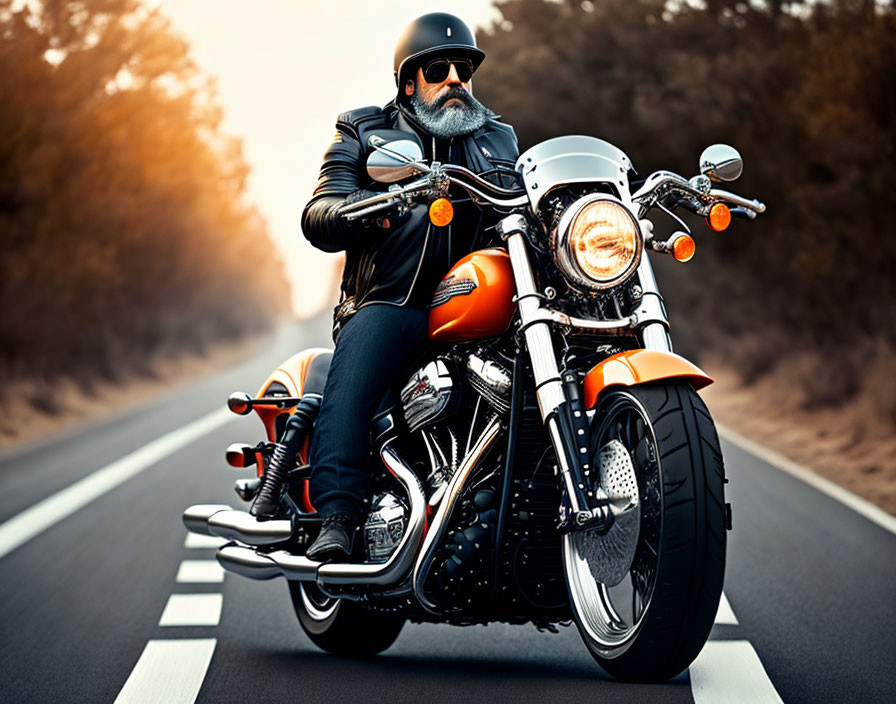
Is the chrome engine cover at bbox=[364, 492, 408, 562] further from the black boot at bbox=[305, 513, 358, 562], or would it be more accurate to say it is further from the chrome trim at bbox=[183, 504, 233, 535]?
the chrome trim at bbox=[183, 504, 233, 535]

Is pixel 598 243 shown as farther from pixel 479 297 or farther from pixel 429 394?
pixel 429 394

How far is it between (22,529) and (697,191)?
20.0 ft

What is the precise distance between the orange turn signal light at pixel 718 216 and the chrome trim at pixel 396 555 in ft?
4.30

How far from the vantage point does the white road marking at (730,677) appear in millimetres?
4758

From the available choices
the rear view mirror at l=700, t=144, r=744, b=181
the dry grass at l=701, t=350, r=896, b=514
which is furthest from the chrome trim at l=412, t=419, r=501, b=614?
the dry grass at l=701, t=350, r=896, b=514

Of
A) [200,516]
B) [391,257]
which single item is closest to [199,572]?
[200,516]

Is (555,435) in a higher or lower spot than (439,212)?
lower

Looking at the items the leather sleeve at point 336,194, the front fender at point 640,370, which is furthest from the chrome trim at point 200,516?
the front fender at point 640,370

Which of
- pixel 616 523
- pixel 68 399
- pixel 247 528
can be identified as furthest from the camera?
pixel 68 399

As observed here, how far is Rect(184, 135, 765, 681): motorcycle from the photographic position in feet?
13.7

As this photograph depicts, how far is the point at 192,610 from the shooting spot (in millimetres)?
6824

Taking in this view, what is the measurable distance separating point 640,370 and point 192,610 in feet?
10.9

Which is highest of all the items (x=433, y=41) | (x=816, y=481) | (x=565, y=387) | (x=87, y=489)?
(x=433, y=41)

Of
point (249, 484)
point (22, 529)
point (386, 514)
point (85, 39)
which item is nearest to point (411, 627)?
point (249, 484)
